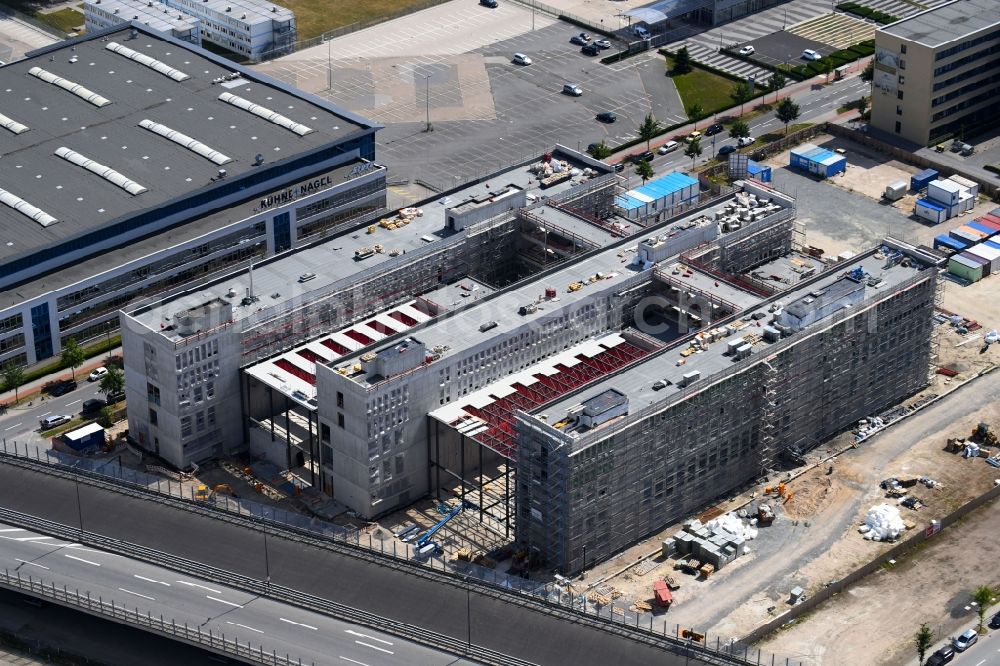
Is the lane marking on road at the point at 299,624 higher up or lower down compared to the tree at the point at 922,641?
higher up

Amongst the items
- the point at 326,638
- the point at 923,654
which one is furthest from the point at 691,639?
the point at 326,638

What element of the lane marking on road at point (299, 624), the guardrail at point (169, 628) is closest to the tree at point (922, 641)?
the lane marking on road at point (299, 624)

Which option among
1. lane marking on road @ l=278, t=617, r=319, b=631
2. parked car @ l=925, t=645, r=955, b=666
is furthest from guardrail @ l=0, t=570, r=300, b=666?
parked car @ l=925, t=645, r=955, b=666

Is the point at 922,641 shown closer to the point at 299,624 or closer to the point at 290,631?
the point at 299,624

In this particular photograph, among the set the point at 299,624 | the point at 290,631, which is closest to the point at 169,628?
the point at 290,631

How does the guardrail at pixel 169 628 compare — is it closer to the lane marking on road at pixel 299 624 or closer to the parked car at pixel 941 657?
the lane marking on road at pixel 299 624
